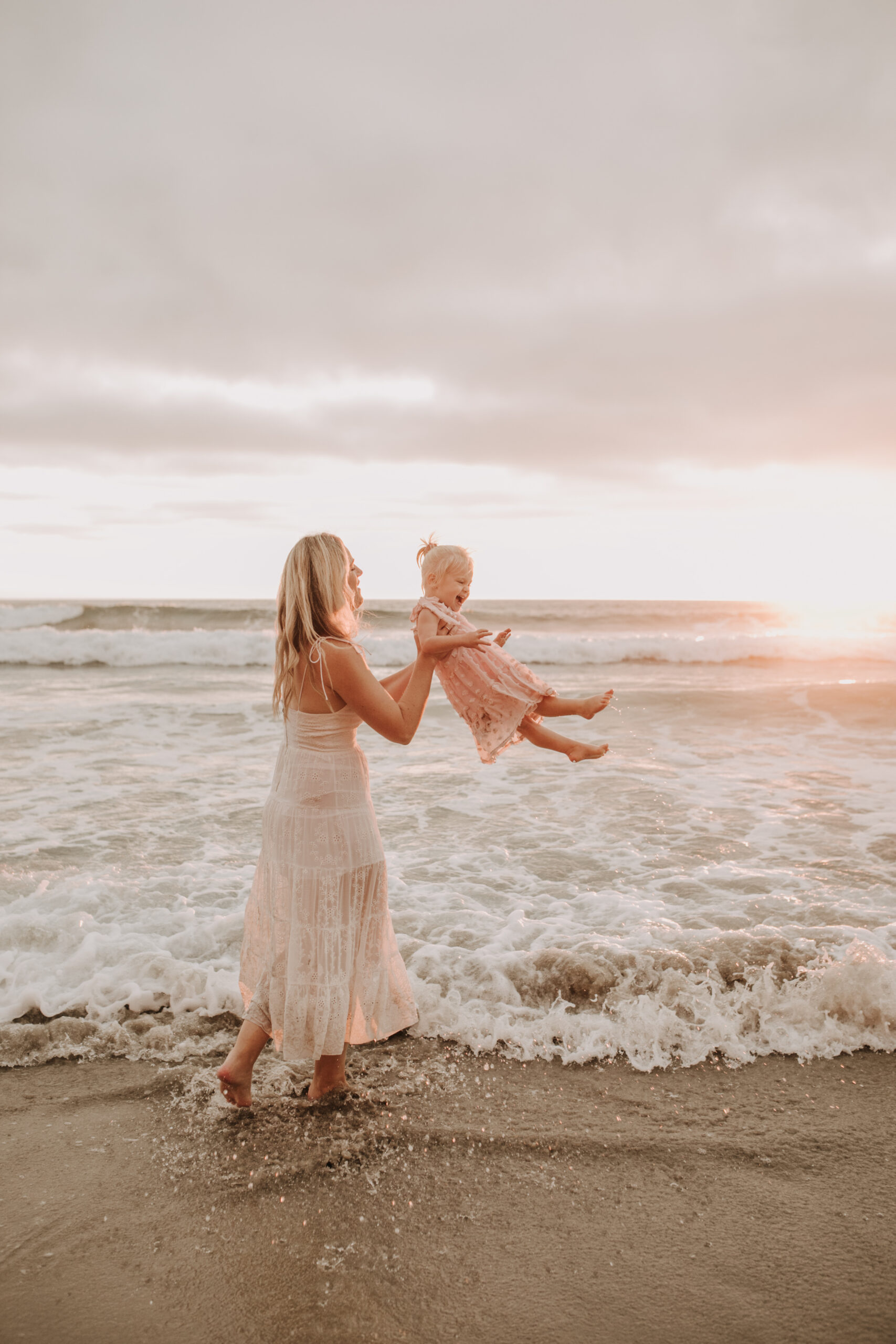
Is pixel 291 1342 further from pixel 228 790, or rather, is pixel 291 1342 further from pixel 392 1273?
pixel 228 790

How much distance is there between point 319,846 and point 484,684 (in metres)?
1.03

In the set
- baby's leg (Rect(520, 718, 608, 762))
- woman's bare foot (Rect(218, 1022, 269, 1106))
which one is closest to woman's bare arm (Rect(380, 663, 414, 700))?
baby's leg (Rect(520, 718, 608, 762))

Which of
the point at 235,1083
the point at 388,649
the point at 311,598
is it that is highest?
the point at 311,598

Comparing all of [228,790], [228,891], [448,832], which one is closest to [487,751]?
[228,891]

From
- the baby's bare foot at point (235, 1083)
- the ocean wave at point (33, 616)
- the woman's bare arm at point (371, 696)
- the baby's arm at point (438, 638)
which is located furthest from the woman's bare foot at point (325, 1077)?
the ocean wave at point (33, 616)

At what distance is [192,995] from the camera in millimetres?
4105

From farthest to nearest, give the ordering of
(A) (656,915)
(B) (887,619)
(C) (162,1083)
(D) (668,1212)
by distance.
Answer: (B) (887,619) → (A) (656,915) → (C) (162,1083) → (D) (668,1212)

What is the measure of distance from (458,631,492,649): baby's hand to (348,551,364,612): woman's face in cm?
41

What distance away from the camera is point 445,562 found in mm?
3482

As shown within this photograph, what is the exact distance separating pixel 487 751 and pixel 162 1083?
191cm

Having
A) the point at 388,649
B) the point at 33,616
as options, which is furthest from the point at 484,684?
the point at 33,616

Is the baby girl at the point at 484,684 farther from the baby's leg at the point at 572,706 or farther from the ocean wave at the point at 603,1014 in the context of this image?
the ocean wave at the point at 603,1014

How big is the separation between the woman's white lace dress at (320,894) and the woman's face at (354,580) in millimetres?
437

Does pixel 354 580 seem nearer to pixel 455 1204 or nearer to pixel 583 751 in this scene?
pixel 583 751
